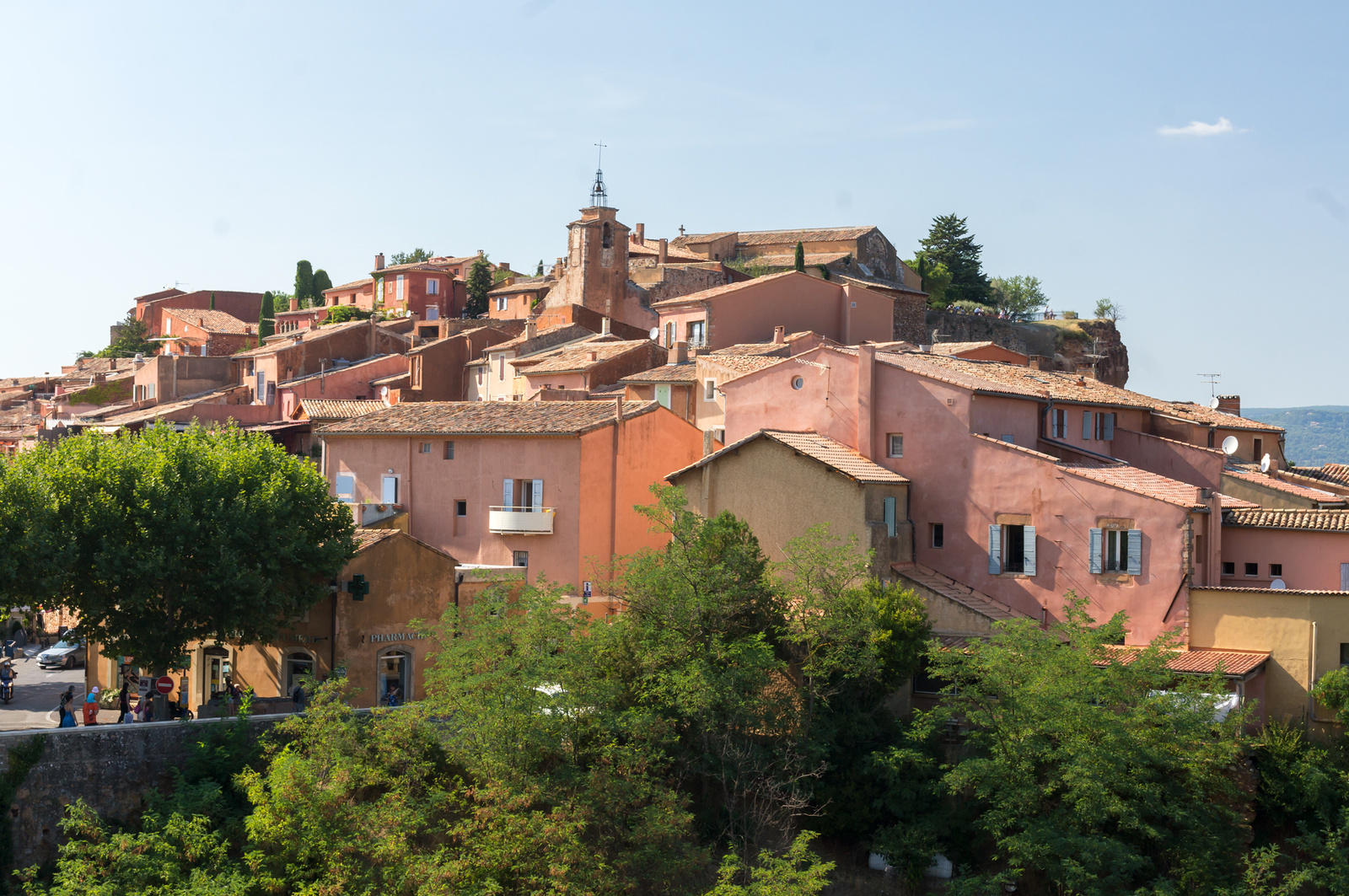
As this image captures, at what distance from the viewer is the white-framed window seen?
106 ft

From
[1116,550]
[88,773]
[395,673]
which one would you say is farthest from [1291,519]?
[88,773]

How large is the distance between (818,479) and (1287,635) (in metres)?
11.5

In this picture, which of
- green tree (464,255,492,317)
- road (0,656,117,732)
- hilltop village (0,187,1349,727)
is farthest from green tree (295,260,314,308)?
road (0,656,117,732)

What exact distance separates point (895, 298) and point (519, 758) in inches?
1613

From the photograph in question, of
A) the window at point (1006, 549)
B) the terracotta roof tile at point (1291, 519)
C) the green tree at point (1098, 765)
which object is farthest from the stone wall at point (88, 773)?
the terracotta roof tile at point (1291, 519)

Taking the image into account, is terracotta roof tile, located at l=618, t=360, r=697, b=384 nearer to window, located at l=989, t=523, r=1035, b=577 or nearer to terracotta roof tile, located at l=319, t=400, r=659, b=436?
terracotta roof tile, located at l=319, t=400, r=659, b=436

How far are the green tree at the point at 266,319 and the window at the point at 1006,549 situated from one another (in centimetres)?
5361

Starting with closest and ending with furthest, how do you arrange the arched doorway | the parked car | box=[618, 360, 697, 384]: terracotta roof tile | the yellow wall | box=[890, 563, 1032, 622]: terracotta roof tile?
1. the yellow wall
2. box=[890, 563, 1032, 622]: terracotta roof tile
3. the arched doorway
4. the parked car
5. box=[618, 360, 697, 384]: terracotta roof tile

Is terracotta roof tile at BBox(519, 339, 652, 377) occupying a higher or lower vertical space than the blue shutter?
higher

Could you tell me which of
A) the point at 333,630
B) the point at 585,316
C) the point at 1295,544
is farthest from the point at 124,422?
the point at 1295,544

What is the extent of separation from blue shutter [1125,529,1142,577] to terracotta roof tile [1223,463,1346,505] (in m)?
7.41

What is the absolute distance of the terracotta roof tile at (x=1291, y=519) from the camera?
32812mm

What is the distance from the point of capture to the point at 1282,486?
3769 cm

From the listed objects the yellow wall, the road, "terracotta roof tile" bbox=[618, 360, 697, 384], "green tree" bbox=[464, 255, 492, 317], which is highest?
"green tree" bbox=[464, 255, 492, 317]
